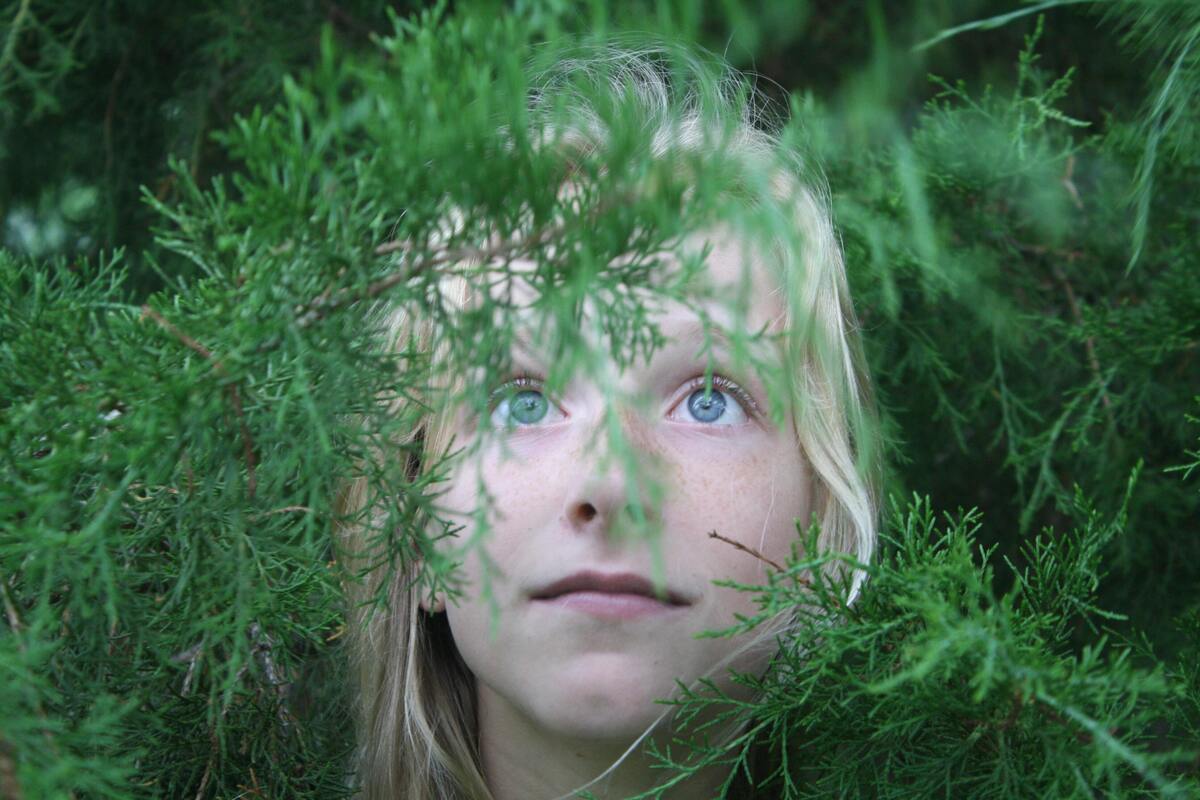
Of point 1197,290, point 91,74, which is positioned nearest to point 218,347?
point 1197,290

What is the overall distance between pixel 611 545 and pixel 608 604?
6 cm

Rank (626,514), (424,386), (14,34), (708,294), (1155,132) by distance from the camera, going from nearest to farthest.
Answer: (708,294), (424,386), (626,514), (1155,132), (14,34)

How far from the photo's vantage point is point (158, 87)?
2078 mm

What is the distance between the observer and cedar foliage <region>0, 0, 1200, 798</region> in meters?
0.83

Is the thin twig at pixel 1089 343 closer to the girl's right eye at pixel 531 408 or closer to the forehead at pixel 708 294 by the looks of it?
the forehead at pixel 708 294

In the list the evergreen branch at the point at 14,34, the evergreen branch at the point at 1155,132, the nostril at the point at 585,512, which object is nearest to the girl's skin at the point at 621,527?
the nostril at the point at 585,512

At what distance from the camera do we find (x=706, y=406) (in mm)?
1313

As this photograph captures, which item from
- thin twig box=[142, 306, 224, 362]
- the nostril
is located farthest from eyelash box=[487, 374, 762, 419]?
thin twig box=[142, 306, 224, 362]

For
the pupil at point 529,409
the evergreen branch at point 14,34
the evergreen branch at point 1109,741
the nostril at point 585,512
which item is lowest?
the evergreen branch at point 1109,741

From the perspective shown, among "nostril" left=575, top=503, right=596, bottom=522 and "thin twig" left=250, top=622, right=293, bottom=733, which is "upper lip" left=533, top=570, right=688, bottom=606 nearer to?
"nostril" left=575, top=503, right=596, bottom=522

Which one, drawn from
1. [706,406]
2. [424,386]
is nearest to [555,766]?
[706,406]

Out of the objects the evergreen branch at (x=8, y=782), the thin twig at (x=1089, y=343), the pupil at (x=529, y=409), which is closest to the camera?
the evergreen branch at (x=8, y=782)

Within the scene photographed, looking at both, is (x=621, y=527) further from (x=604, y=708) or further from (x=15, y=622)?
(x=15, y=622)

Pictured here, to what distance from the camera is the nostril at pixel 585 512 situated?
1.17 meters
